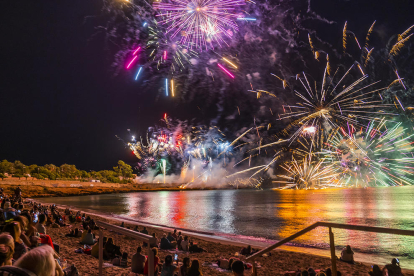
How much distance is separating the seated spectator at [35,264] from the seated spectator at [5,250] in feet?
3.94

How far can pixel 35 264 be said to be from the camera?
2125 millimetres

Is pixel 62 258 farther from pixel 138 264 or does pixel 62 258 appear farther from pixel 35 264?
pixel 35 264

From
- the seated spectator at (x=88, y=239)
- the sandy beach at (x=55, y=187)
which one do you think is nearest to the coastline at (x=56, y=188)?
the sandy beach at (x=55, y=187)

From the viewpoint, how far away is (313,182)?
19462 centimetres

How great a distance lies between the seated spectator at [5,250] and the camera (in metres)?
2.99

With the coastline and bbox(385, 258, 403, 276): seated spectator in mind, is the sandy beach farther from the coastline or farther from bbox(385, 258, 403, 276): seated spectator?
bbox(385, 258, 403, 276): seated spectator

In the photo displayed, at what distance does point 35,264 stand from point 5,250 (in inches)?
53.7

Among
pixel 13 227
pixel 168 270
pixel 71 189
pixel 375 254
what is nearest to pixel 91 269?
pixel 168 270

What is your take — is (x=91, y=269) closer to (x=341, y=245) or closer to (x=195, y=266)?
(x=195, y=266)

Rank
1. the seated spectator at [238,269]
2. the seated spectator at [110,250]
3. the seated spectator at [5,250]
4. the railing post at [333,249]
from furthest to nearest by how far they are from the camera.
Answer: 1. the seated spectator at [110,250]
2. the railing post at [333,249]
3. the seated spectator at [238,269]
4. the seated spectator at [5,250]

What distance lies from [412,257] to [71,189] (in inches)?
5307

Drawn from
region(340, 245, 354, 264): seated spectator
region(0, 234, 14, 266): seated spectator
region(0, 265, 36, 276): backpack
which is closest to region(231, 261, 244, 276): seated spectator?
region(0, 265, 36, 276): backpack

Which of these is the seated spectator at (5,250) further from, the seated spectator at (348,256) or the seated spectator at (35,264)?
the seated spectator at (348,256)

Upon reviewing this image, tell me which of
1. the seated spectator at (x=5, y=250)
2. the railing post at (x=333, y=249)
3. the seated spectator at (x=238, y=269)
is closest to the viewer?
the seated spectator at (x=5, y=250)
